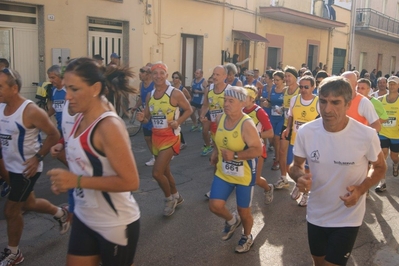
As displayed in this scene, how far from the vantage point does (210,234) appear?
5379 millimetres

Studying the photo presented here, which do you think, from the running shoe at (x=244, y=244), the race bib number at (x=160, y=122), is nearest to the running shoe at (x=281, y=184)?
the race bib number at (x=160, y=122)

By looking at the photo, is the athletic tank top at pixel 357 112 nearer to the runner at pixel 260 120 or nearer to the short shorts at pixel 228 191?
the runner at pixel 260 120

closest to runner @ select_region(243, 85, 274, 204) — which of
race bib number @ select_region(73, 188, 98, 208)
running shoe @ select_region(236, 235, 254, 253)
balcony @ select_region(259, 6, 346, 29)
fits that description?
running shoe @ select_region(236, 235, 254, 253)

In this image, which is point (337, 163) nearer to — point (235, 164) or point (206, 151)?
point (235, 164)

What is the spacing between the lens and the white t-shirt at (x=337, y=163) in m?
3.22

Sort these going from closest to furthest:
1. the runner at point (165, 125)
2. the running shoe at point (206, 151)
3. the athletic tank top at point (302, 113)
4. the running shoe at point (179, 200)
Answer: the runner at point (165, 125), the running shoe at point (179, 200), the athletic tank top at point (302, 113), the running shoe at point (206, 151)

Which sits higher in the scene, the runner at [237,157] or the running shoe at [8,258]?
the runner at [237,157]

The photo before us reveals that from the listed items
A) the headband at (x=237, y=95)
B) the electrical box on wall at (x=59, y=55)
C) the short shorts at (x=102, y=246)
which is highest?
the electrical box on wall at (x=59, y=55)

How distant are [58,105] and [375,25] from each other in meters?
29.4

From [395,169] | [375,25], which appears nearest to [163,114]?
[395,169]

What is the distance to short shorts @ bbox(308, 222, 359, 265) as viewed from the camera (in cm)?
322

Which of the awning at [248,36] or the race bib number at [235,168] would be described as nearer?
the race bib number at [235,168]

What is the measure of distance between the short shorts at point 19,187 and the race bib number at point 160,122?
2.12 meters

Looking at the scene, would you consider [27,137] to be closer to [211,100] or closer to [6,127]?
[6,127]
